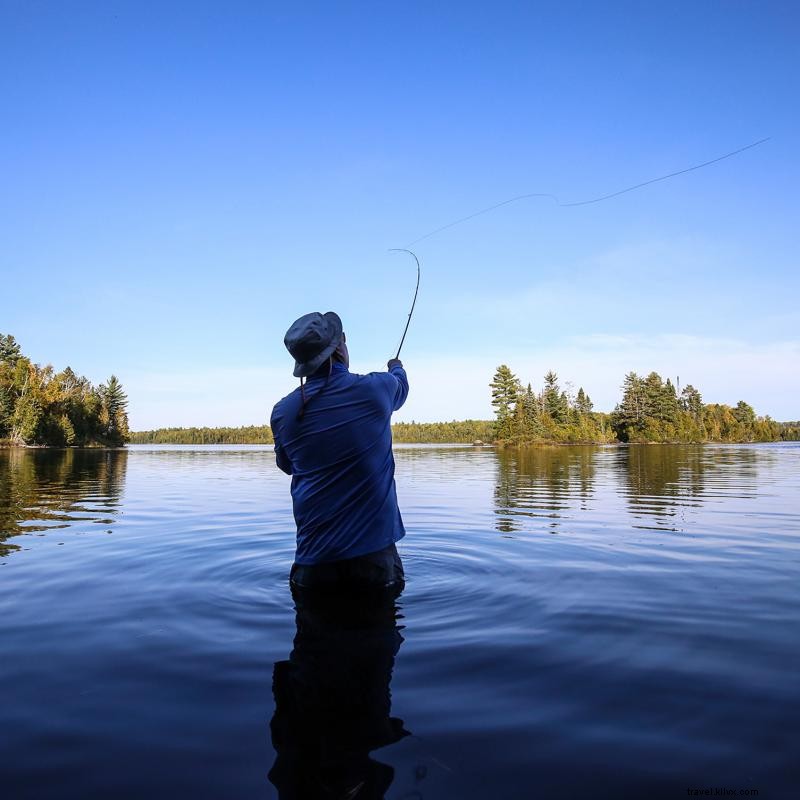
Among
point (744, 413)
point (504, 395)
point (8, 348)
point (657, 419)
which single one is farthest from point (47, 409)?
point (744, 413)

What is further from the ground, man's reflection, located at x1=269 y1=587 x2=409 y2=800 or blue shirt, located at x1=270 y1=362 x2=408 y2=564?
blue shirt, located at x1=270 y1=362 x2=408 y2=564

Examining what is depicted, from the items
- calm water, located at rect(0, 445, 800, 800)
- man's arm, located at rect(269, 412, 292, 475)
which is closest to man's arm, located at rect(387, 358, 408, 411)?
man's arm, located at rect(269, 412, 292, 475)

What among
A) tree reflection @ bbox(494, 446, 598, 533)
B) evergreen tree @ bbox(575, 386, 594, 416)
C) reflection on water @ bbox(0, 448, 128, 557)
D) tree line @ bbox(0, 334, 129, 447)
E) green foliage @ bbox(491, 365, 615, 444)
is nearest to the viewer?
reflection on water @ bbox(0, 448, 128, 557)

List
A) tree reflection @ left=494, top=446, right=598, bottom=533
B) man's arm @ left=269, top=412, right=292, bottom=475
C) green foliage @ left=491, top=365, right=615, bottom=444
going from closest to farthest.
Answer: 1. man's arm @ left=269, top=412, right=292, bottom=475
2. tree reflection @ left=494, top=446, right=598, bottom=533
3. green foliage @ left=491, top=365, right=615, bottom=444

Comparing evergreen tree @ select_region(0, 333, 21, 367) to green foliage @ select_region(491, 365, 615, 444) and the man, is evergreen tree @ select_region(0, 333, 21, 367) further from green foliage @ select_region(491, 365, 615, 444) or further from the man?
the man

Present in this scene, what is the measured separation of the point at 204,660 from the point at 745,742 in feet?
10.2

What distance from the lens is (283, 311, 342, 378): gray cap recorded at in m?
4.62

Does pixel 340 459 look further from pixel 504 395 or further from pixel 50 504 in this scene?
pixel 504 395

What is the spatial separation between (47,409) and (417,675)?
107 metres

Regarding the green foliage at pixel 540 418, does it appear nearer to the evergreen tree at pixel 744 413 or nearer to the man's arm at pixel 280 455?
the evergreen tree at pixel 744 413

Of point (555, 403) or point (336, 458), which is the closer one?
point (336, 458)

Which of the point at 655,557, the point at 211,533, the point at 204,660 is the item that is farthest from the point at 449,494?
the point at 204,660

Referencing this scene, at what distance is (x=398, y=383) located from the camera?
195 inches

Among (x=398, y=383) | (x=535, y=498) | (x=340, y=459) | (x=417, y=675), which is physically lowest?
(x=535, y=498)
